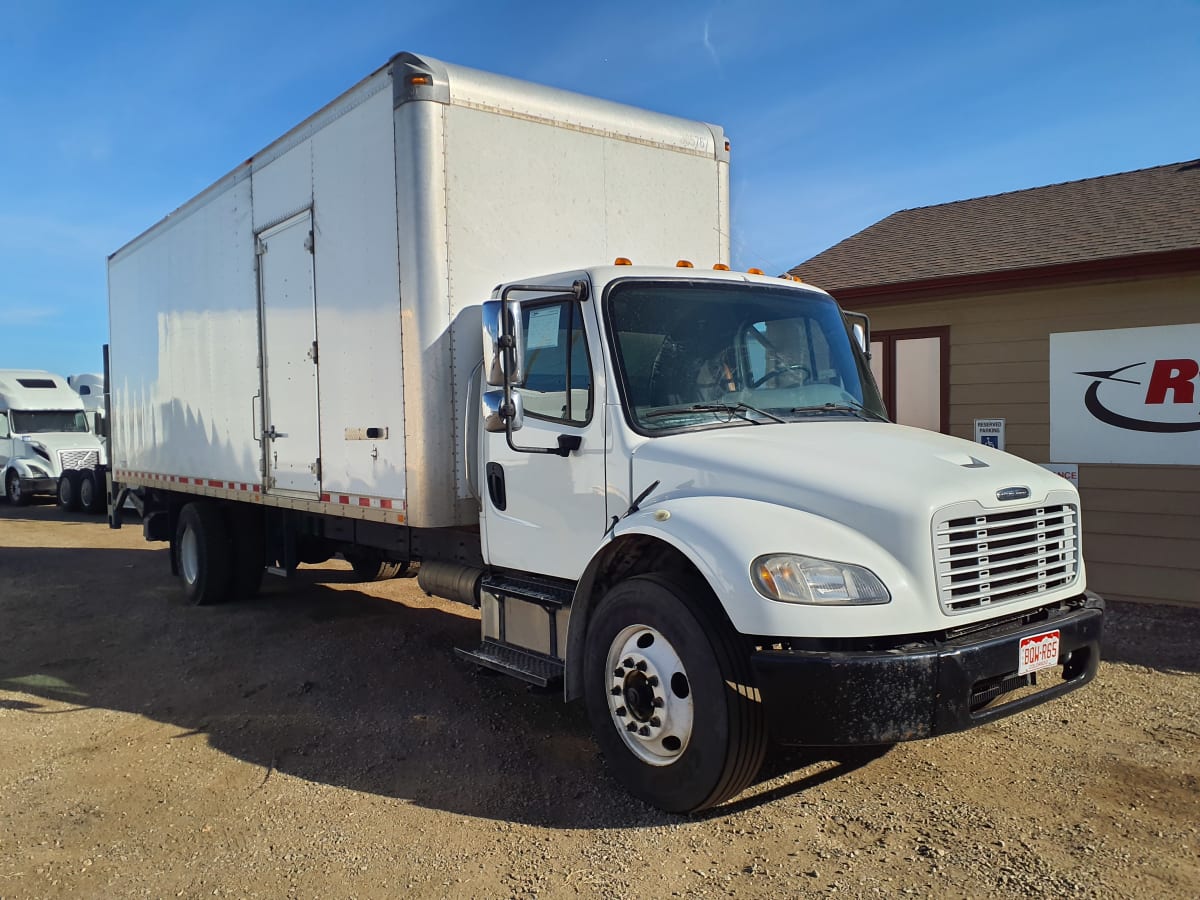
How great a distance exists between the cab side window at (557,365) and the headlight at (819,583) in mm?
1391

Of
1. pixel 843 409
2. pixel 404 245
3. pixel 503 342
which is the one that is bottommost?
pixel 843 409

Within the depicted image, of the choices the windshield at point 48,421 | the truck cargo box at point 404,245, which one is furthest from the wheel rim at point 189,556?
the windshield at point 48,421

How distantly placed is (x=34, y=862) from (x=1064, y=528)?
15.2 feet

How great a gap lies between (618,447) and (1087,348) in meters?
6.36

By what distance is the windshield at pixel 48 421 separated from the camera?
22172mm

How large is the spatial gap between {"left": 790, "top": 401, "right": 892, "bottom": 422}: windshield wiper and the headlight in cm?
128

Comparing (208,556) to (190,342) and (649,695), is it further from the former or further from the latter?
(649,695)

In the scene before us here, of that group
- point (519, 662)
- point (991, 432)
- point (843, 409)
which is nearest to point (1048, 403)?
point (991, 432)

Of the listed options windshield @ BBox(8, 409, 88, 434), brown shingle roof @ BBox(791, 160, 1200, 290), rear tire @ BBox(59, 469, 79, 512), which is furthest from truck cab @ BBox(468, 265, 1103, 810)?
windshield @ BBox(8, 409, 88, 434)

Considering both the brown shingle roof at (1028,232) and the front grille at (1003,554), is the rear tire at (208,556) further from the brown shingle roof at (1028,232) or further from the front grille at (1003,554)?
the front grille at (1003,554)

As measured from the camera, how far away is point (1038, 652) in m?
3.76

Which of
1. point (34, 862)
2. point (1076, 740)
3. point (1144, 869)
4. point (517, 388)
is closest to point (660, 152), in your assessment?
point (517, 388)

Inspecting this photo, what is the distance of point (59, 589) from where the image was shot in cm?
1013

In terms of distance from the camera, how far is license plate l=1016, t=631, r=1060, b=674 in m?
3.69
